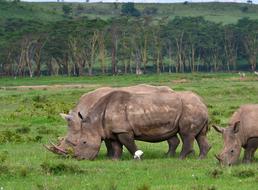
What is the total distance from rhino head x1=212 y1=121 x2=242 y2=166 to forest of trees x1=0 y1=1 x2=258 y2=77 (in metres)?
68.5

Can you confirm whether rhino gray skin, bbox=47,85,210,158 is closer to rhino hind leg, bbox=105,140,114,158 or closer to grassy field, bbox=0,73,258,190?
rhino hind leg, bbox=105,140,114,158

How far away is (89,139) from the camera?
17.5 m

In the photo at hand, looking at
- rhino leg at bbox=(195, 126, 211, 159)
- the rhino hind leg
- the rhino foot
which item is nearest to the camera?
the rhino foot

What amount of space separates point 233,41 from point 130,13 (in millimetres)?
60634

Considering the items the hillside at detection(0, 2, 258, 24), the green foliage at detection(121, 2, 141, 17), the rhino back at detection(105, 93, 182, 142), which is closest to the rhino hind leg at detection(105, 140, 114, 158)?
the rhino back at detection(105, 93, 182, 142)

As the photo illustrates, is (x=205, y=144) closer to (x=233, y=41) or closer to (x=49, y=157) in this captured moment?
(x=49, y=157)

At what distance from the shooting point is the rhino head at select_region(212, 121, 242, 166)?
51.2 feet

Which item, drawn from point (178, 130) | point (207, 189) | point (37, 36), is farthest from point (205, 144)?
point (37, 36)

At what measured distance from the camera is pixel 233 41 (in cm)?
11000

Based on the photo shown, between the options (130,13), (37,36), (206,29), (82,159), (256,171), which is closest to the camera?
(256,171)

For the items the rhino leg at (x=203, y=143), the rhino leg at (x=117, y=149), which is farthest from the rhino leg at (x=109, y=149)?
the rhino leg at (x=203, y=143)

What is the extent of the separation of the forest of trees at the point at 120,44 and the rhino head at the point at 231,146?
6850 cm

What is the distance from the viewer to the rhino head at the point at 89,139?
1736 cm

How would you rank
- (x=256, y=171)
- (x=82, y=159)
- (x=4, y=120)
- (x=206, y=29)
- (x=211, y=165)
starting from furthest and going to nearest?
(x=206, y=29) → (x=4, y=120) → (x=82, y=159) → (x=211, y=165) → (x=256, y=171)
